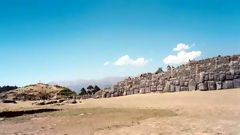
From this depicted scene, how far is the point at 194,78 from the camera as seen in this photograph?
2225cm

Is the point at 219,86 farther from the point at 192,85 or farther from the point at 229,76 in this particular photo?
the point at 192,85

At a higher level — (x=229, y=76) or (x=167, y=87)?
(x=229, y=76)

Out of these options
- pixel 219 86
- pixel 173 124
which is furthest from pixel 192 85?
pixel 173 124

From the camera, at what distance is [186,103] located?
17.7 m

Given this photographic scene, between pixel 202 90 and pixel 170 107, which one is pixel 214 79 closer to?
pixel 202 90

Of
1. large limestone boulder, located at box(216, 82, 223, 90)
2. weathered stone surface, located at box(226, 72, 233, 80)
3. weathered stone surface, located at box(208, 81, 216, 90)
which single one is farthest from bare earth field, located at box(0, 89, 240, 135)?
weathered stone surface, located at box(208, 81, 216, 90)

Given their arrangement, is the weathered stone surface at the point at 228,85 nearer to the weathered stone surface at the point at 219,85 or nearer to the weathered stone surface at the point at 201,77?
the weathered stone surface at the point at 219,85

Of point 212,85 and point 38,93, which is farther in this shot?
point 38,93

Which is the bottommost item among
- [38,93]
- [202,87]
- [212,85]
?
[38,93]

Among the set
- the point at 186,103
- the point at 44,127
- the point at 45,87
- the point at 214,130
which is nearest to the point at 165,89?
the point at 186,103

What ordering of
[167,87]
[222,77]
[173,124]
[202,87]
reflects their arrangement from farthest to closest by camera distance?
1. [167,87]
2. [202,87]
3. [222,77]
4. [173,124]

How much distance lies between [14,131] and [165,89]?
44.2ft

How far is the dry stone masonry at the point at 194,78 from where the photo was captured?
66.9 ft

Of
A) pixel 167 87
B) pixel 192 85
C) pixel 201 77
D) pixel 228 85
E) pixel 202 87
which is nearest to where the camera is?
pixel 228 85
